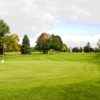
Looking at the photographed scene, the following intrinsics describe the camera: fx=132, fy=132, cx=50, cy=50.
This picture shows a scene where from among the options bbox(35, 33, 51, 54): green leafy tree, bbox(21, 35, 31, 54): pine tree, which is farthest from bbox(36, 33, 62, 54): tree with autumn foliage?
bbox(21, 35, 31, 54): pine tree

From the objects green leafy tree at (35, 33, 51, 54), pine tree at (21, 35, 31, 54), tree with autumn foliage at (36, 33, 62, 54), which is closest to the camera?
pine tree at (21, 35, 31, 54)

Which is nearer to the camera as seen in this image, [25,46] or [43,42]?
[25,46]

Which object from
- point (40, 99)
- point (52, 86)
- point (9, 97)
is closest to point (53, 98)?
point (40, 99)

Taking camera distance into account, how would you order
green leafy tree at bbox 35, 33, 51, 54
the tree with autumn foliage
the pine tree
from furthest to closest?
1. the tree with autumn foliage
2. green leafy tree at bbox 35, 33, 51, 54
3. the pine tree

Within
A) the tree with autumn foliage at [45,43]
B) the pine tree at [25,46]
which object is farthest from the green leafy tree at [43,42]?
the pine tree at [25,46]

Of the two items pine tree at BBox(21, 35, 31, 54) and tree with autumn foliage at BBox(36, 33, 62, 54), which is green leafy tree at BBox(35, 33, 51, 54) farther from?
pine tree at BBox(21, 35, 31, 54)

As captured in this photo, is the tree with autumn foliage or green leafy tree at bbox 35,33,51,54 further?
the tree with autumn foliage

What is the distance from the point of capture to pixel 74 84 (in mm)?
6984

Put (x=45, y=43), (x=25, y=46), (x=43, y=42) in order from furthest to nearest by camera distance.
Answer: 1. (x=43, y=42)
2. (x=45, y=43)
3. (x=25, y=46)

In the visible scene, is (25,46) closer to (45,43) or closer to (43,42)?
(43,42)

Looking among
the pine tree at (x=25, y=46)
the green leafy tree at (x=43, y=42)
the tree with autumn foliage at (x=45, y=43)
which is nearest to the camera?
the pine tree at (x=25, y=46)

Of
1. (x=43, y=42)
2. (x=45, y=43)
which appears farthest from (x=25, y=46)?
(x=45, y=43)

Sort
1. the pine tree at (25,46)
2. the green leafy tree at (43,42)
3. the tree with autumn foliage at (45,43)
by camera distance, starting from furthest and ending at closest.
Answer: the tree with autumn foliage at (45,43) → the green leafy tree at (43,42) → the pine tree at (25,46)

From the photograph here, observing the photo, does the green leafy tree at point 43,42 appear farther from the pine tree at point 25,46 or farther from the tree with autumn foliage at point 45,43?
the pine tree at point 25,46
